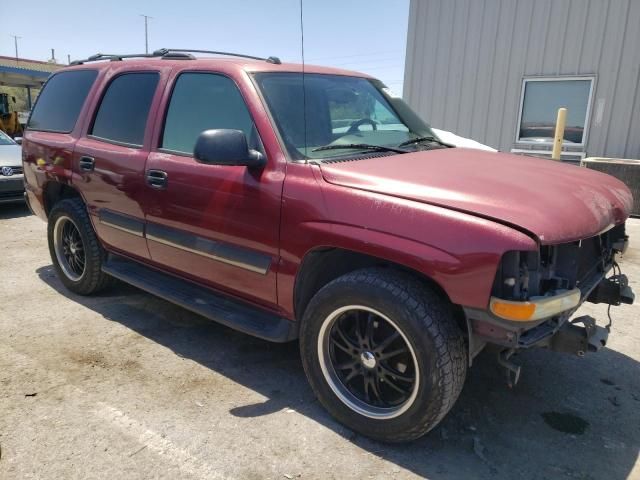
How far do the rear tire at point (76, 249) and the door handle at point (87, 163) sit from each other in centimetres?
40

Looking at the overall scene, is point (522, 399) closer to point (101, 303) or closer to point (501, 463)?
point (501, 463)

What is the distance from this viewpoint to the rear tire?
13.8 ft

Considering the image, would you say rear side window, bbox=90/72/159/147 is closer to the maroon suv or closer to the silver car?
the maroon suv

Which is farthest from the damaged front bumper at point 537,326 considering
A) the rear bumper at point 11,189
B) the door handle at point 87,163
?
the rear bumper at point 11,189

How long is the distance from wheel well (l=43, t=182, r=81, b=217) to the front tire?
2.91 m

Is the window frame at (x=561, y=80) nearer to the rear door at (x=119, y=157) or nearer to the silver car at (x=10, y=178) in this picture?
the rear door at (x=119, y=157)

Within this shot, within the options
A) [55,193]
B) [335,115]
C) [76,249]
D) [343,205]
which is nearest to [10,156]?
[55,193]

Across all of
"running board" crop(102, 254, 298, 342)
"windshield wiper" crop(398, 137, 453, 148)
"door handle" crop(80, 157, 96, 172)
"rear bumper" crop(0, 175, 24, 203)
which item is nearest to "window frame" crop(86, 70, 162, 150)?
"door handle" crop(80, 157, 96, 172)

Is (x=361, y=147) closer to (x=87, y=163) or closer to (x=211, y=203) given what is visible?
(x=211, y=203)

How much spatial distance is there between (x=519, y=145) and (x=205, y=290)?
7.63 m

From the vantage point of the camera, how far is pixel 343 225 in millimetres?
2498

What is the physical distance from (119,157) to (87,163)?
1.56 feet

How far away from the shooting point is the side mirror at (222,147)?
2666 mm

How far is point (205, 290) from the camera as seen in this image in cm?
346
